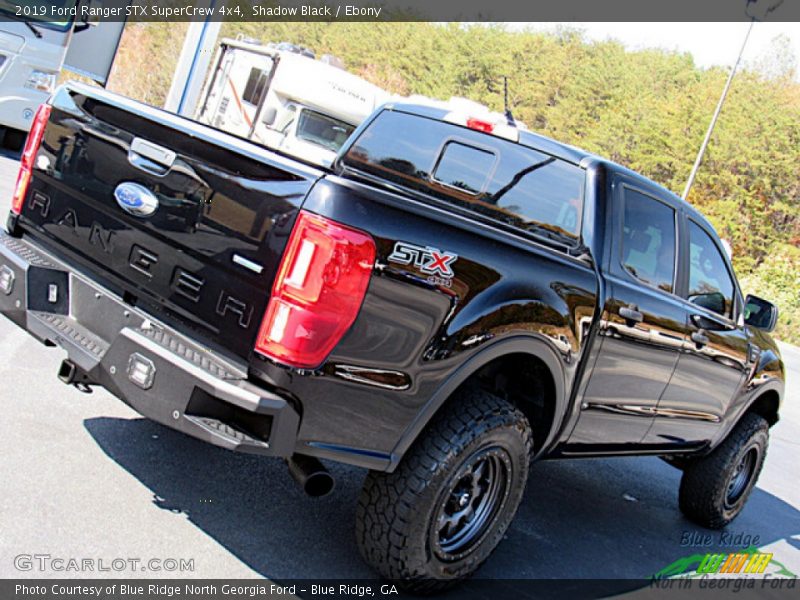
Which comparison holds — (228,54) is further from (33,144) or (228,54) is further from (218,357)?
(218,357)

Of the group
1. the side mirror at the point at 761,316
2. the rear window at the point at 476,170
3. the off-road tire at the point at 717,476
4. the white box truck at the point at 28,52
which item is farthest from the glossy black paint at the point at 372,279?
the white box truck at the point at 28,52

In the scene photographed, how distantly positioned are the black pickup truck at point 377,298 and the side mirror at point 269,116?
12191 mm

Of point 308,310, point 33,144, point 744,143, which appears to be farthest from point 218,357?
point 744,143

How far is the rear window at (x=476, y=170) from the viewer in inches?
175

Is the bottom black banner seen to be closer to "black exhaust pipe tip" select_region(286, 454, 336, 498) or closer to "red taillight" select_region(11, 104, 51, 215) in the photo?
"black exhaust pipe tip" select_region(286, 454, 336, 498)

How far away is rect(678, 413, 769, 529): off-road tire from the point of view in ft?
19.3

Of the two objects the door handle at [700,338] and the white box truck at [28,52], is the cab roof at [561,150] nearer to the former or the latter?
the door handle at [700,338]

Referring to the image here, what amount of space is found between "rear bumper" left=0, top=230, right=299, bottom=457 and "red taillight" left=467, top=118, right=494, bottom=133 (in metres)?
2.17

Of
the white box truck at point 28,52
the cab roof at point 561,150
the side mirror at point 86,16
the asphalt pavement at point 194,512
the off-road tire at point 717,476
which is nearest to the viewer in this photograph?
the asphalt pavement at point 194,512

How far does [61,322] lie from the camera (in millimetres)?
3623

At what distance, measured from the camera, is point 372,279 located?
3.11m

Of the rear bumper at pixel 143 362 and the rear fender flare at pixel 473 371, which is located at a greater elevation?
the rear fender flare at pixel 473 371

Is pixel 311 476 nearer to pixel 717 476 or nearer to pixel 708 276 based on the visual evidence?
pixel 708 276

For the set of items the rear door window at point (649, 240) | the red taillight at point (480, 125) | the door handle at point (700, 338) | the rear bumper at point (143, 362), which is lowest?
the rear bumper at point (143, 362)
